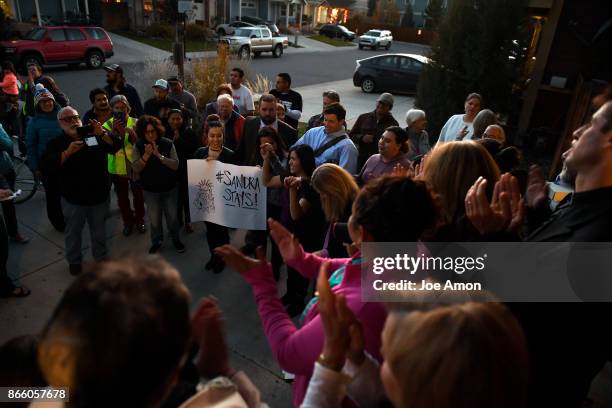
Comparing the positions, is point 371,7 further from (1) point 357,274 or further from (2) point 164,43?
(1) point 357,274

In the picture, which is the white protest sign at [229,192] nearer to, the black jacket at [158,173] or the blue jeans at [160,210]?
the black jacket at [158,173]

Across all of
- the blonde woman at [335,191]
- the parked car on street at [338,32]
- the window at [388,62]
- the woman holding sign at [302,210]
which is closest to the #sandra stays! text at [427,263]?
the blonde woman at [335,191]

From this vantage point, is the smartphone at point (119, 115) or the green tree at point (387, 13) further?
the green tree at point (387, 13)

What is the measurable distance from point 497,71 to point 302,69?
1607 cm

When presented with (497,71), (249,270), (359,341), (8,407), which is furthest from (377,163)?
(497,71)

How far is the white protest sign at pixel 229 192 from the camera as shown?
425cm

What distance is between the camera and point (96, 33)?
58.2ft

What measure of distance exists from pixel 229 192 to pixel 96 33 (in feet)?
57.5

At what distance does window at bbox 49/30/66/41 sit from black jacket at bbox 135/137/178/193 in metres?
15.8

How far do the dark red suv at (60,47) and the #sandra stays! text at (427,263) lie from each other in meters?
18.6

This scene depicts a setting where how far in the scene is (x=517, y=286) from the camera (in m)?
1.72

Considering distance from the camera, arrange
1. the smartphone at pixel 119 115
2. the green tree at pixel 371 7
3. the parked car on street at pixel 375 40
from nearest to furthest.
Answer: the smartphone at pixel 119 115 < the parked car on street at pixel 375 40 < the green tree at pixel 371 7

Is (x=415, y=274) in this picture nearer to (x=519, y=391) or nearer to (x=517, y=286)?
(x=517, y=286)

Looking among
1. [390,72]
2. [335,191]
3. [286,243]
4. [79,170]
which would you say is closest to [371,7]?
[390,72]
